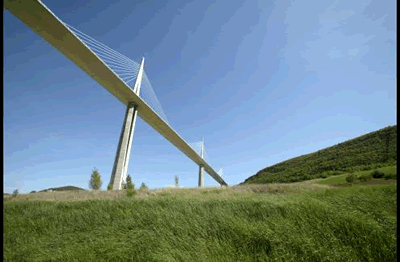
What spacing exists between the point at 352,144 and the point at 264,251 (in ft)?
141

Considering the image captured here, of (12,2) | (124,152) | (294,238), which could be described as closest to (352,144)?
(124,152)

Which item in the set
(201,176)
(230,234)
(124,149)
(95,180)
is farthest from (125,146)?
(201,176)

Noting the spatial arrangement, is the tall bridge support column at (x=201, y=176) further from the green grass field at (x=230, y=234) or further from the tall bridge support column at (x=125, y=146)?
the green grass field at (x=230, y=234)

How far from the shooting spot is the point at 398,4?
2.05 metres

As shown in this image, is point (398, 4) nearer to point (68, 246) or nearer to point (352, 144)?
point (68, 246)

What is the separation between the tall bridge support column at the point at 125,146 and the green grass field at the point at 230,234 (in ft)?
47.6

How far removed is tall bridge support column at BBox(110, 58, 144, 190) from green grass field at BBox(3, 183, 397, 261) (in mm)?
14511

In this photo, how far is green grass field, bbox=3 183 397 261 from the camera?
322cm

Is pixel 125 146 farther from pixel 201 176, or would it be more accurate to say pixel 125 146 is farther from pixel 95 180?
pixel 201 176

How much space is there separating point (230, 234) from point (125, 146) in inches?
766

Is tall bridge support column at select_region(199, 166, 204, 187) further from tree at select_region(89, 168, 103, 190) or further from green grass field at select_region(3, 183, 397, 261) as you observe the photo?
green grass field at select_region(3, 183, 397, 261)

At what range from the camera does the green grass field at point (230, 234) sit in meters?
3.22

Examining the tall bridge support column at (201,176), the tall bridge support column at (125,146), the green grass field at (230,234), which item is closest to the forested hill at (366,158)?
the green grass field at (230,234)

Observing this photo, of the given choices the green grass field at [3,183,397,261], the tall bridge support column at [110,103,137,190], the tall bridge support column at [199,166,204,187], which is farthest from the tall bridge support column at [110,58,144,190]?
the tall bridge support column at [199,166,204,187]
